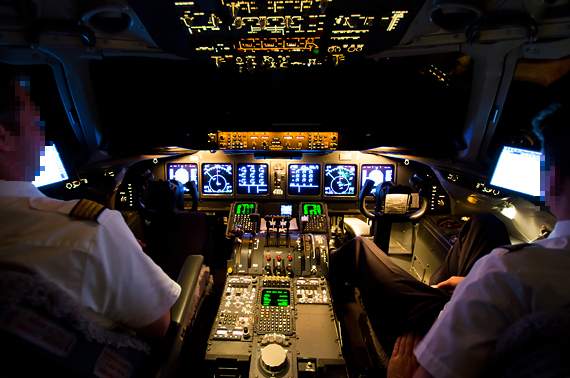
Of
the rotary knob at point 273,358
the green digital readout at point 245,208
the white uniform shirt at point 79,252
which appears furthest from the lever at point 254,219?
the white uniform shirt at point 79,252

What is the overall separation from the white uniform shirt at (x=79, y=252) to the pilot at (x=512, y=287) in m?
1.01

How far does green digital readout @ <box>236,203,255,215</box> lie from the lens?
331 centimetres

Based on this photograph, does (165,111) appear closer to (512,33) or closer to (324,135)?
(324,135)

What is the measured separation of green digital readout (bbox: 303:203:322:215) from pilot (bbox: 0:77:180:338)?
2.56 metres

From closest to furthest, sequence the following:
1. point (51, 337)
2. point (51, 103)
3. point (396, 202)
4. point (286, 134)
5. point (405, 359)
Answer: point (51, 337) → point (405, 359) → point (396, 202) → point (51, 103) → point (286, 134)

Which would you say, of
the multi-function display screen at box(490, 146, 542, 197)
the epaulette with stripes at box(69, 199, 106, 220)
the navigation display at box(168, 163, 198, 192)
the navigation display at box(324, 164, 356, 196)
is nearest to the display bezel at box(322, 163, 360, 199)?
the navigation display at box(324, 164, 356, 196)

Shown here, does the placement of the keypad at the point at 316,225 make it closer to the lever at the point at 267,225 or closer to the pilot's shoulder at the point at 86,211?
the lever at the point at 267,225

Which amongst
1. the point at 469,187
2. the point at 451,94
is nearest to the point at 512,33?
the point at 451,94

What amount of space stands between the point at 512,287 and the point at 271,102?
10.2 feet

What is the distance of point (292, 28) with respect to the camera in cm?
161

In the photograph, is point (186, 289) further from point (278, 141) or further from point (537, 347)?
point (278, 141)

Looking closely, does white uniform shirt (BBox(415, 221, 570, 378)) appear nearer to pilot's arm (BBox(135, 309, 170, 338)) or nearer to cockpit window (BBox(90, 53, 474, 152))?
pilot's arm (BBox(135, 309, 170, 338))

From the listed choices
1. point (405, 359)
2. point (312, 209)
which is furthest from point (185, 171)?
point (405, 359)

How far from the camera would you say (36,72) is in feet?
8.74
